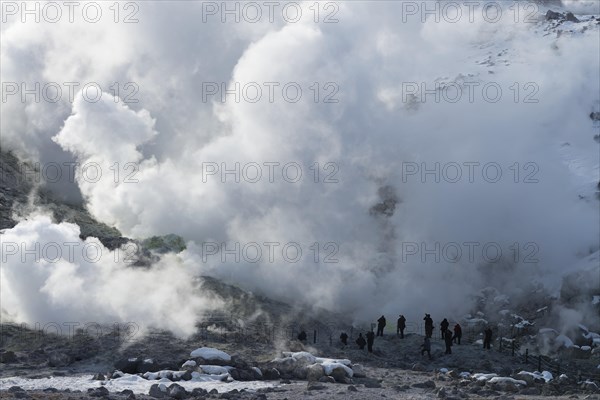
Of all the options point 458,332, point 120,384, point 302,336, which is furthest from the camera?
point 458,332

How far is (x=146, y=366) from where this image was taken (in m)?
28.1

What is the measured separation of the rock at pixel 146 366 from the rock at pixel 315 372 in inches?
168

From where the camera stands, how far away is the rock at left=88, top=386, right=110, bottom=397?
23.3m

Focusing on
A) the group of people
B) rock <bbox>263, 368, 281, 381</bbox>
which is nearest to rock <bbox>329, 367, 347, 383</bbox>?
rock <bbox>263, 368, 281, 381</bbox>

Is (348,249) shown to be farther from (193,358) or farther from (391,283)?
(193,358)

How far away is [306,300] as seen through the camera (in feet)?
138

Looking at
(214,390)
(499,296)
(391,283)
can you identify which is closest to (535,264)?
(499,296)

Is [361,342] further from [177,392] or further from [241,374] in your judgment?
[177,392]

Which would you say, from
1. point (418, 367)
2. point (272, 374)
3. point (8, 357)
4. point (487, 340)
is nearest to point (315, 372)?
point (272, 374)

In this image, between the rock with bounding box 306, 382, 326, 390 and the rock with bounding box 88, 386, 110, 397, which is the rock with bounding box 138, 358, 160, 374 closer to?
the rock with bounding box 88, 386, 110, 397

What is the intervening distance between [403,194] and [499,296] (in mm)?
9455

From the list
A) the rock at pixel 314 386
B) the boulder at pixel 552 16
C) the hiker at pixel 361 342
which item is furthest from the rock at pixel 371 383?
the boulder at pixel 552 16

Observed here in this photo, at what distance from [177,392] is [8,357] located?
803cm

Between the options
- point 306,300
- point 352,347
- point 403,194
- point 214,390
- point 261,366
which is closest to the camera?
point 214,390
